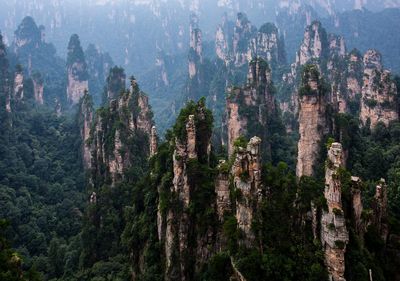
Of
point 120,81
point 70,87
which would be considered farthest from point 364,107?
point 70,87

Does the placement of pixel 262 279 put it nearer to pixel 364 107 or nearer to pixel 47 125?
pixel 364 107

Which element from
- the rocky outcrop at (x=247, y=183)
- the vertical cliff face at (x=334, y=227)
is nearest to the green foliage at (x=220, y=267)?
the rocky outcrop at (x=247, y=183)

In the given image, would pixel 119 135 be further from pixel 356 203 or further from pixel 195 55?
pixel 195 55

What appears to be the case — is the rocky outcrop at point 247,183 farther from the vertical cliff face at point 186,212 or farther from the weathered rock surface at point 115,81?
the weathered rock surface at point 115,81

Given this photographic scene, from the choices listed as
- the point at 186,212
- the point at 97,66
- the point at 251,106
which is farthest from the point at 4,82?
the point at 97,66

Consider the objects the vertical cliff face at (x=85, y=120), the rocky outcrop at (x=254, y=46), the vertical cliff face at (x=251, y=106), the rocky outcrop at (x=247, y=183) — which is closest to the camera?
the rocky outcrop at (x=247, y=183)
